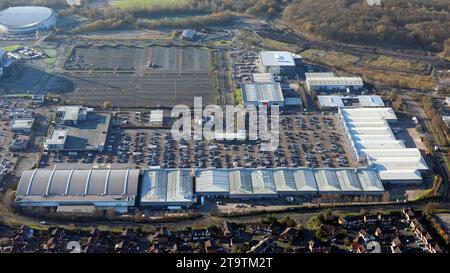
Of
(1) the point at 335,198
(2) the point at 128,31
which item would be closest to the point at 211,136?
(1) the point at 335,198

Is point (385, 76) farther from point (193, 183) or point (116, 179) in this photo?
point (116, 179)

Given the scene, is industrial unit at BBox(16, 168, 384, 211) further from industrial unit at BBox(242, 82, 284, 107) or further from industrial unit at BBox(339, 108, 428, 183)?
industrial unit at BBox(242, 82, 284, 107)

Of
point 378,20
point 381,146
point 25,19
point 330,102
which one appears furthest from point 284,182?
point 25,19

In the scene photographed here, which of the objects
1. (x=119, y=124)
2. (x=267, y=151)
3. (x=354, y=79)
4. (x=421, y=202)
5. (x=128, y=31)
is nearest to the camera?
(x=421, y=202)

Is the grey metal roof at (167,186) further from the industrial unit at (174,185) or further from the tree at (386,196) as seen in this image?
the tree at (386,196)

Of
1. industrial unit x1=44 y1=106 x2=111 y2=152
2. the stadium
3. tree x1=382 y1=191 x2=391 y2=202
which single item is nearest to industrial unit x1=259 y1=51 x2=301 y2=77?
industrial unit x1=44 y1=106 x2=111 y2=152

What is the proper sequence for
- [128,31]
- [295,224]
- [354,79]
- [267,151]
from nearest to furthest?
[295,224], [267,151], [354,79], [128,31]
